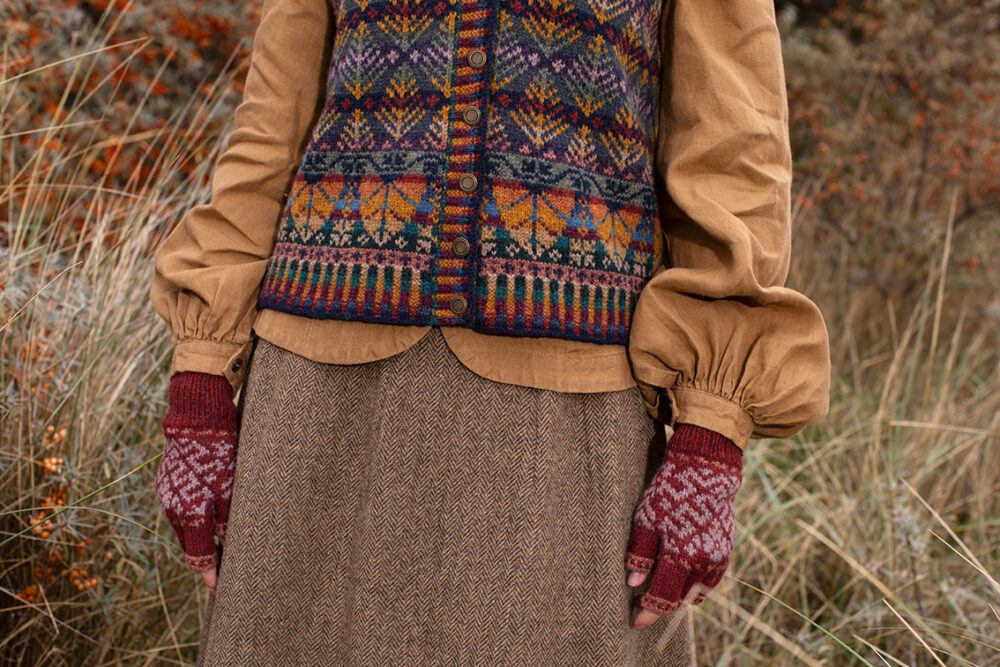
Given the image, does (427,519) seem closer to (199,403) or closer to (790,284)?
(199,403)

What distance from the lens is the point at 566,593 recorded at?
Result: 1.11 metres

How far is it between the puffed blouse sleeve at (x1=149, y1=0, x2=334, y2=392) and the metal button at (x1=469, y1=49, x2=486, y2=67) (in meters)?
0.34

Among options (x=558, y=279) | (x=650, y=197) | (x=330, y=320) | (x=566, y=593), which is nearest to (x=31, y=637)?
(x=330, y=320)

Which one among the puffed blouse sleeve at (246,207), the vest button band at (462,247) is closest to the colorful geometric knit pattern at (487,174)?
the vest button band at (462,247)

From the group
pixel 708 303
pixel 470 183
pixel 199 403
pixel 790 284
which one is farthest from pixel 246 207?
pixel 790 284

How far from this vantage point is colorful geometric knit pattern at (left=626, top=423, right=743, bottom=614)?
1049mm

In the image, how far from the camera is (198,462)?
1206 millimetres

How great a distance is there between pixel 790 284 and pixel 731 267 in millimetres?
3471

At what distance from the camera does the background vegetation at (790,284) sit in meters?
1.85

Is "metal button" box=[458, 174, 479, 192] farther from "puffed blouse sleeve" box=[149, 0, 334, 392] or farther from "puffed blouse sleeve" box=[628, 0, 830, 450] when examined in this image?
"puffed blouse sleeve" box=[149, 0, 334, 392]

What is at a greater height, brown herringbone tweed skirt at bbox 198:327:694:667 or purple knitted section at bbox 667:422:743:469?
→ purple knitted section at bbox 667:422:743:469

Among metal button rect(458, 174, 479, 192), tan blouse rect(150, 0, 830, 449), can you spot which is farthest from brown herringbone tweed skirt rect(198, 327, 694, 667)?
metal button rect(458, 174, 479, 192)

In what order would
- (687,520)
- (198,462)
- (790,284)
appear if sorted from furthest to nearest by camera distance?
(790,284), (198,462), (687,520)

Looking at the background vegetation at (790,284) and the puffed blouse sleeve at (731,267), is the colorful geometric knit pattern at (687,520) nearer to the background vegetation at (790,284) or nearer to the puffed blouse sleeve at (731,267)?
the puffed blouse sleeve at (731,267)
